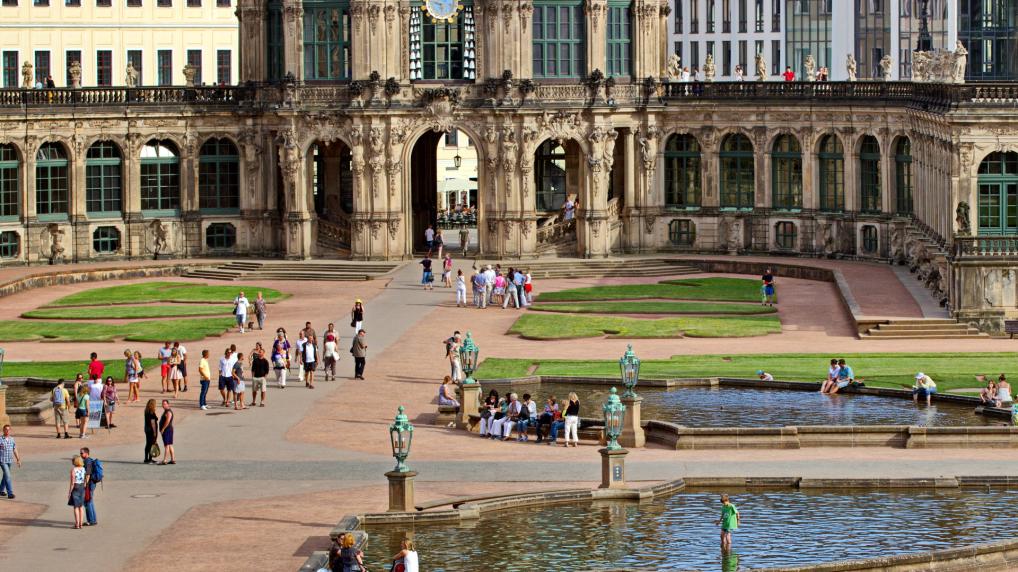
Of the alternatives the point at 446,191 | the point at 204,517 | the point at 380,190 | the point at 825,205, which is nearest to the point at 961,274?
the point at 825,205

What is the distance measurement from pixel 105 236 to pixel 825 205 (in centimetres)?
3371

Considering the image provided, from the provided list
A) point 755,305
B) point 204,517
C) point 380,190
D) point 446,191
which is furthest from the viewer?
point 446,191

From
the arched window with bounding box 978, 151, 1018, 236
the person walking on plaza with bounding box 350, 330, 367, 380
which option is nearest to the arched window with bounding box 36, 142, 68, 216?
the person walking on plaza with bounding box 350, 330, 367, 380

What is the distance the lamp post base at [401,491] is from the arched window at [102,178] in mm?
57472

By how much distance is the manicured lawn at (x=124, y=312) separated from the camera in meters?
83.2

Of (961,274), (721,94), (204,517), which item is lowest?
(204,517)

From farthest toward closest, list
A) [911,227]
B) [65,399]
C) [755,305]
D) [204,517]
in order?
[911,227] < [755,305] < [65,399] < [204,517]

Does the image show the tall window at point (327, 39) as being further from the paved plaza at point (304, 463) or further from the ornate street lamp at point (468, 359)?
the ornate street lamp at point (468, 359)

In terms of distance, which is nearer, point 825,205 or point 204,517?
point 204,517

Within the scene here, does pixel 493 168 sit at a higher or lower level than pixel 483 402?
higher

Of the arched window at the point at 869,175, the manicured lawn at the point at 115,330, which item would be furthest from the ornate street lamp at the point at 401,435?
the arched window at the point at 869,175

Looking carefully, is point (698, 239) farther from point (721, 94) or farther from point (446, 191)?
point (446, 191)

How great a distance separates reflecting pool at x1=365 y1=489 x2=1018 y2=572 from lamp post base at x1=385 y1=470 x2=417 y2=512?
730 millimetres

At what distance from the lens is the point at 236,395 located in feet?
206
